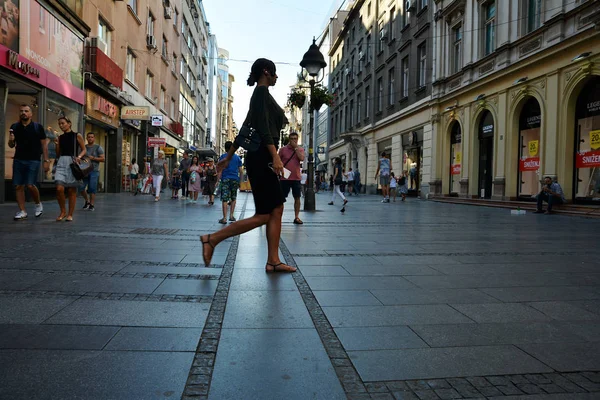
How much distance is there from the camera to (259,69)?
4.67 meters

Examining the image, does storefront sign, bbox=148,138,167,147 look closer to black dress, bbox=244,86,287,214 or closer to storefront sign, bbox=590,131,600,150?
storefront sign, bbox=590,131,600,150

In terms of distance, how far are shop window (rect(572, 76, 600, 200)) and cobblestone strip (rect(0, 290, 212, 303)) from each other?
1303 centimetres

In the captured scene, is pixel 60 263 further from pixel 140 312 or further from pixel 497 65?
pixel 497 65

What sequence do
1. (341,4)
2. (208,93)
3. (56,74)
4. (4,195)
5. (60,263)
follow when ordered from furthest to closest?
1. (208,93)
2. (341,4)
3. (56,74)
4. (4,195)
5. (60,263)

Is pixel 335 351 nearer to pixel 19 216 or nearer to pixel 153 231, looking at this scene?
pixel 153 231

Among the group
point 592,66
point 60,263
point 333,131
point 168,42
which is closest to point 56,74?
point 60,263

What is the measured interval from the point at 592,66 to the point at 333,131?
41.5m

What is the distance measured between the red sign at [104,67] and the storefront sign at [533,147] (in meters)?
15.4

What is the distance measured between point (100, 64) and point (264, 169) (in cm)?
1601

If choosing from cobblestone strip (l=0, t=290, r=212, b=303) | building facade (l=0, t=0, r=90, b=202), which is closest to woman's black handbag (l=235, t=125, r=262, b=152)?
cobblestone strip (l=0, t=290, r=212, b=303)

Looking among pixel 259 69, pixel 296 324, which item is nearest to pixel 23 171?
pixel 259 69

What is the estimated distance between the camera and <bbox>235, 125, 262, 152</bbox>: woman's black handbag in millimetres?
4445

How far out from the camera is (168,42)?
32.6 metres

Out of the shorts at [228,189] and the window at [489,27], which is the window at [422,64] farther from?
the shorts at [228,189]
